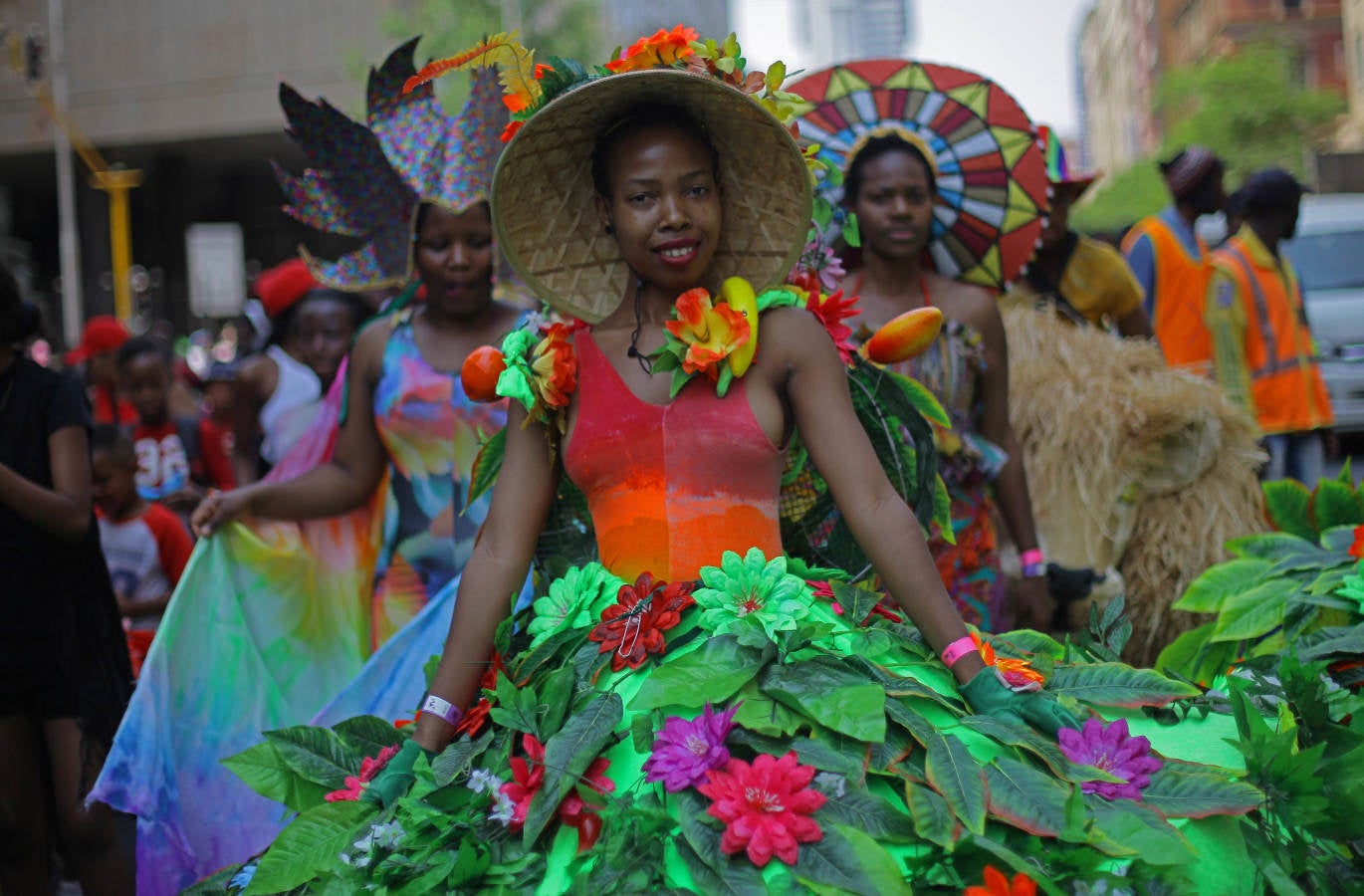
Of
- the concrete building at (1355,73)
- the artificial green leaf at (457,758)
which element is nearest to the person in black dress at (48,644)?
the artificial green leaf at (457,758)

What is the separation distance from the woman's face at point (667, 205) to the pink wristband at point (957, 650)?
0.87m

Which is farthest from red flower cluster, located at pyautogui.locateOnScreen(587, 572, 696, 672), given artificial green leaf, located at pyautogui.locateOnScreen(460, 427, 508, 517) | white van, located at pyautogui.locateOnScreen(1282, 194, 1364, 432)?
white van, located at pyautogui.locateOnScreen(1282, 194, 1364, 432)

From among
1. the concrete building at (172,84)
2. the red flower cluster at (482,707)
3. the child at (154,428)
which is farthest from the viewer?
the concrete building at (172,84)

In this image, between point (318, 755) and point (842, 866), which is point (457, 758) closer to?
point (318, 755)

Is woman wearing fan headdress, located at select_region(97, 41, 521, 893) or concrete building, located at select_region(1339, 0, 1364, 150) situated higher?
concrete building, located at select_region(1339, 0, 1364, 150)

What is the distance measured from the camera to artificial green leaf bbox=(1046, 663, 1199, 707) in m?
2.40

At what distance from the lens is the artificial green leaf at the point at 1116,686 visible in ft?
7.88

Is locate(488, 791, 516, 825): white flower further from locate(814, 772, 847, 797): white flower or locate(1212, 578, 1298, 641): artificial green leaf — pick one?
locate(1212, 578, 1298, 641): artificial green leaf

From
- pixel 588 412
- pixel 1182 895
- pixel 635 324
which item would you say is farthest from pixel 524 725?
pixel 1182 895

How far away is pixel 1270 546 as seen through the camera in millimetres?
3514

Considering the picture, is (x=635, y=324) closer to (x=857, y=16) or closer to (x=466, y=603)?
(x=466, y=603)

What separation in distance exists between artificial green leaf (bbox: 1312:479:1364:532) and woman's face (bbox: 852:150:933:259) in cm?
135

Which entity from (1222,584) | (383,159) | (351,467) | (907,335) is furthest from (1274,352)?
(351,467)

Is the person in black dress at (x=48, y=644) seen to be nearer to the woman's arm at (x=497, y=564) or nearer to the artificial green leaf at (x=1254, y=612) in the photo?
the woman's arm at (x=497, y=564)
